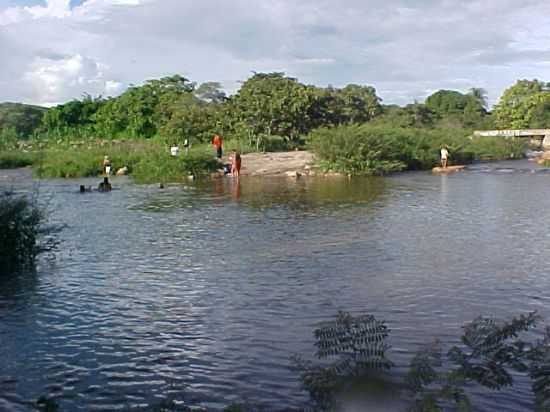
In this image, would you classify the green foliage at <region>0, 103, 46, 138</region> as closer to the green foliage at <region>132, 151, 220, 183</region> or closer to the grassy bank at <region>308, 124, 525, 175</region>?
the green foliage at <region>132, 151, 220, 183</region>

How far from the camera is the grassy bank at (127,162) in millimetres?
44438

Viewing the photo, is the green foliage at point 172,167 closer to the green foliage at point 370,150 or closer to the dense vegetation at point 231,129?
the dense vegetation at point 231,129

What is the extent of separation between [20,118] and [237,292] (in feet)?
228

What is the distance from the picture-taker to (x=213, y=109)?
65.3 metres

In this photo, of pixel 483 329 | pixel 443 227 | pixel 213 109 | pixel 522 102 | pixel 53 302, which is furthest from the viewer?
pixel 522 102

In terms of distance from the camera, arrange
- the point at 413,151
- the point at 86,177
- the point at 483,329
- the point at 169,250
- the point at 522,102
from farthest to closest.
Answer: the point at 522,102 < the point at 413,151 < the point at 86,177 < the point at 169,250 < the point at 483,329

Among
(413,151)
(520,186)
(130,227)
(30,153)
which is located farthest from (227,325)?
(30,153)

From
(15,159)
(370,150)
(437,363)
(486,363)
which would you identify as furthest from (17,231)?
(15,159)

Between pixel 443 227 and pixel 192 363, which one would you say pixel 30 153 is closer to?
pixel 443 227

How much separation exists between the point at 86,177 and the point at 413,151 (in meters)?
23.5

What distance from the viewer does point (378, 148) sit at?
48781 mm

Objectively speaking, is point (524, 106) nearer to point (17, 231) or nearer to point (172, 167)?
point (172, 167)

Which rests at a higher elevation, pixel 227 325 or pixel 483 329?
pixel 483 329

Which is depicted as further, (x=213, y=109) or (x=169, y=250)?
(x=213, y=109)
